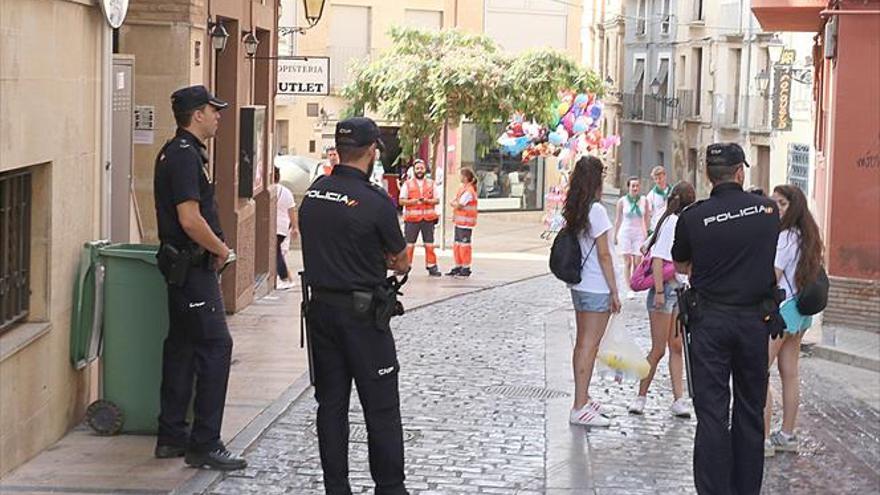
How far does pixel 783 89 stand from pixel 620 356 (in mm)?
27599

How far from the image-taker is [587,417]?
33.6ft

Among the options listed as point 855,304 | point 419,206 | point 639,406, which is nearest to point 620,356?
point 639,406

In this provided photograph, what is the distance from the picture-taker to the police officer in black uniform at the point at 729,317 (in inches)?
301

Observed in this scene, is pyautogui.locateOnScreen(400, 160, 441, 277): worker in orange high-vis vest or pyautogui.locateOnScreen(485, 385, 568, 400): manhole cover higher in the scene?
pyautogui.locateOnScreen(400, 160, 441, 277): worker in orange high-vis vest

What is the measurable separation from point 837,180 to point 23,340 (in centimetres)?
1061

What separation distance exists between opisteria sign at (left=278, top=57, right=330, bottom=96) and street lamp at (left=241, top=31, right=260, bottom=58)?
1.70 metres

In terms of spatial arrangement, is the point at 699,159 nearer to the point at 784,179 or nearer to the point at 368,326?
the point at 784,179

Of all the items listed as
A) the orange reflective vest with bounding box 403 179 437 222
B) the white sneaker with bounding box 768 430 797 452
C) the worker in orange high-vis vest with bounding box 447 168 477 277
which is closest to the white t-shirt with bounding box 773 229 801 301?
the white sneaker with bounding box 768 430 797 452

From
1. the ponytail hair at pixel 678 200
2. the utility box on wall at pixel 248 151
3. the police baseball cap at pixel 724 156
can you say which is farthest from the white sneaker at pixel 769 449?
the utility box on wall at pixel 248 151

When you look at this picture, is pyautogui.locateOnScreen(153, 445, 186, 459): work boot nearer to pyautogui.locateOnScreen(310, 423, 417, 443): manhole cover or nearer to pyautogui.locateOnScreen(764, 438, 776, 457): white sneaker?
pyautogui.locateOnScreen(310, 423, 417, 443): manhole cover

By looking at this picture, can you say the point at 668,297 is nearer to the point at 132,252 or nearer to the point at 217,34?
the point at 132,252

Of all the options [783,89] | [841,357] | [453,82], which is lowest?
[841,357]

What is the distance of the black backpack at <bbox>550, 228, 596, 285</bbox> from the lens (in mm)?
10086

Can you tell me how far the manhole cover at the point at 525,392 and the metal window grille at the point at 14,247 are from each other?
163 inches
